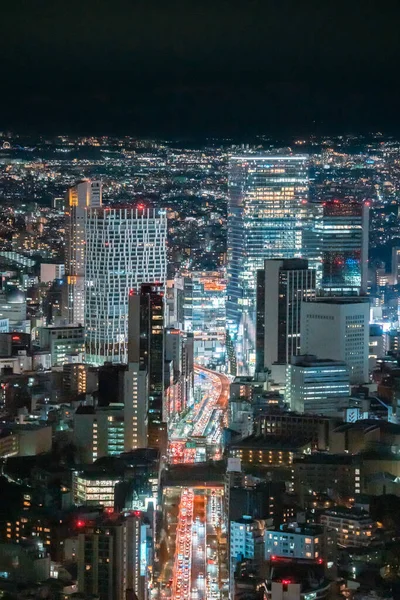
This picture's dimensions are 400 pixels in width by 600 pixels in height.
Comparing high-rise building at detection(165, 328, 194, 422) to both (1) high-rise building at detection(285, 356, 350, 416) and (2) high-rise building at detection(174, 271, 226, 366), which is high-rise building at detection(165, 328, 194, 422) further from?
(2) high-rise building at detection(174, 271, 226, 366)

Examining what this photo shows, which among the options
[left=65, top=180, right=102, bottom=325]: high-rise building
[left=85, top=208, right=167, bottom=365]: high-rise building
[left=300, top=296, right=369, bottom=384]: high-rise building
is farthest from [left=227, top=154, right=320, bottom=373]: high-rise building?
[left=300, top=296, right=369, bottom=384]: high-rise building

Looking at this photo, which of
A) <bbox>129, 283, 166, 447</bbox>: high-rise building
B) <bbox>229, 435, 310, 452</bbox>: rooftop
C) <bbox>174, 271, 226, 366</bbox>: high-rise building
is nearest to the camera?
<bbox>229, 435, 310, 452</bbox>: rooftop

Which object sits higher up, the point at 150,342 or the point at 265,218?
the point at 265,218

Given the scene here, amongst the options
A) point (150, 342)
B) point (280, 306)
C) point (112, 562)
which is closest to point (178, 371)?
point (150, 342)

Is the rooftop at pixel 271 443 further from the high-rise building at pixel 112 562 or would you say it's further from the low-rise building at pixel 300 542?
the high-rise building at pixel 112 562

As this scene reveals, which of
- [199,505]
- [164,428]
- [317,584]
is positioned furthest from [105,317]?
[317,584]

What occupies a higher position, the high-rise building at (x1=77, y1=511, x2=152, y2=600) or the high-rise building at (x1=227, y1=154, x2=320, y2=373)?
the high-rise building at (x1=227, y1=154, x2=320, y2=373)

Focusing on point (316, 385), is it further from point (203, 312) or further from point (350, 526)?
point (350, 526)
